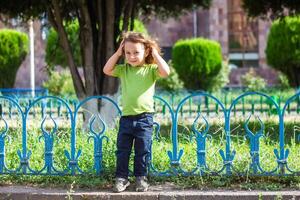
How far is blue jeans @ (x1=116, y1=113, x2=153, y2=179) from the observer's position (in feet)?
17.1

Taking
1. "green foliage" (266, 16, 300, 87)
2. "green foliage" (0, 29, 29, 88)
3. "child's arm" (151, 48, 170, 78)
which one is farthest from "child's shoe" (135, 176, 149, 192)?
"green foliage" (0, 29, 29, 88)

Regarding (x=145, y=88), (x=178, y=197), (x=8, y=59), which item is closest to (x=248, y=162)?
(x=178, y=197)

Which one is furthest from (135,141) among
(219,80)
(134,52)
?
(219,80)

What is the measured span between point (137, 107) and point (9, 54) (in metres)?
19.2

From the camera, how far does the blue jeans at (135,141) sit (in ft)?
17.1

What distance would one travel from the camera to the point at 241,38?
2989 centimetres

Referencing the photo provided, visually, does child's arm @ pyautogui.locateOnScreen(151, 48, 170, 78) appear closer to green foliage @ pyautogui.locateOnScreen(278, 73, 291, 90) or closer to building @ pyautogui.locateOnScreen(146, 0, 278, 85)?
green foliage @ pyautogui.locateOnScreen(278, 73, 291, 90)

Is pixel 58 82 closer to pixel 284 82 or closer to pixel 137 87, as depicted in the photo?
pixel 284 82

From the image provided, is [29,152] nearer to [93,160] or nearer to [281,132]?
[93,160]

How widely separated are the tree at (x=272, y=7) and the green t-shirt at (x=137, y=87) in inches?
267

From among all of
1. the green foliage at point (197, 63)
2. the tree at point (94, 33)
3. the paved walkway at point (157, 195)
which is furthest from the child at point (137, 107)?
the green foliage at point (197, 63)

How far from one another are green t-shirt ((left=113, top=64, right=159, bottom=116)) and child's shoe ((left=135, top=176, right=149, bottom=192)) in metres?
0.59

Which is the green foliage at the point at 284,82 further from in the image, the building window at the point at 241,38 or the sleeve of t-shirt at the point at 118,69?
the sleeve of t-shirt at the point at 118,69

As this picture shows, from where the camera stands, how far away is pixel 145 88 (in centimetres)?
526
